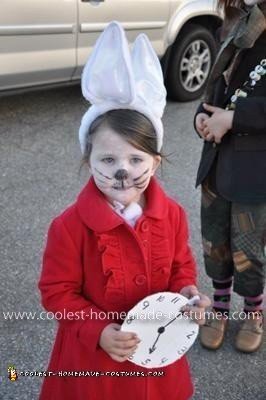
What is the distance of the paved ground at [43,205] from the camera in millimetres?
2332

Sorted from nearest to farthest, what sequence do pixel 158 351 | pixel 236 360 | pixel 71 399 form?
pixel 158 351 → pixel 71 399 → pixel 236 360

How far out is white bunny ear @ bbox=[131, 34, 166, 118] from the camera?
137cm

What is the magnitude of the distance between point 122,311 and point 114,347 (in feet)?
0.46

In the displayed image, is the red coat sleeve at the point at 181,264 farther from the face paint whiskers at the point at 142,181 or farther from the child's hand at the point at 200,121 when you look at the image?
the child's hand at the point at 200,121

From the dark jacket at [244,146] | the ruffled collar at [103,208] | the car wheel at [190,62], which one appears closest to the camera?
the ruffled collar at [103,208]

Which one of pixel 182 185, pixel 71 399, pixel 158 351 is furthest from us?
pixel 182 185

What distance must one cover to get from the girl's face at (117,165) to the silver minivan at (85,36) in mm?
3001

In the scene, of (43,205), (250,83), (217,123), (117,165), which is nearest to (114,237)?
(117,165)

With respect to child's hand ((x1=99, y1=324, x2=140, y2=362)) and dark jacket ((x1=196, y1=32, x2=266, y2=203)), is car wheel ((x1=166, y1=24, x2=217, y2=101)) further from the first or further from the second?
child's hand ((x1=99, y1=324, x2=140, y2=362))

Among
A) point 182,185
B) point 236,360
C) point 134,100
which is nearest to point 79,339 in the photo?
point 134,100

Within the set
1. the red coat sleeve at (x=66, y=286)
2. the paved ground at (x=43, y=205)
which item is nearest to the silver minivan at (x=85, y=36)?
the paved ground at (x=43, y=205)

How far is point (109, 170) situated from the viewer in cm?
136

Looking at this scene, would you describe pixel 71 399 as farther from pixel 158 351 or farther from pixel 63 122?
pixel 63 122

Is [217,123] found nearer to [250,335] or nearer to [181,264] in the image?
[181,264]
